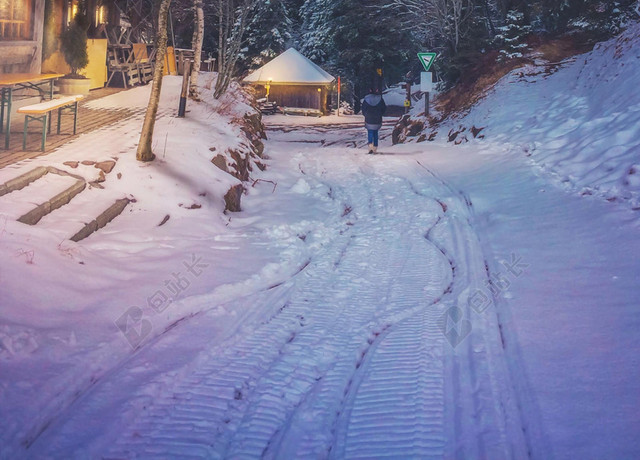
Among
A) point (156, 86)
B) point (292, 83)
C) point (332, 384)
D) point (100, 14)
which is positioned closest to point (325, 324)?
point (332, 384)

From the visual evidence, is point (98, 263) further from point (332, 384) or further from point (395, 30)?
point (395, 30)

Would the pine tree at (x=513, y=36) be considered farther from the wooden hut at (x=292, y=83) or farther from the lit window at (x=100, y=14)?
the wooden hut at (x=292, y=83)

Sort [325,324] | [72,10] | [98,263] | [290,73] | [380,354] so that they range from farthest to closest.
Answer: [290,73] < [72,10] < [98,263] < [325,324] < [380,354]

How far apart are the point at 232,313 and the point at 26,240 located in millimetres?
2451

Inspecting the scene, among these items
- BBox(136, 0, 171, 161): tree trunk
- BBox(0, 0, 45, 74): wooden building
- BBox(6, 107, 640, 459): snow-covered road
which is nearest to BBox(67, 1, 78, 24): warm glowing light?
BBox(0, 0, 45, 74): wooden building

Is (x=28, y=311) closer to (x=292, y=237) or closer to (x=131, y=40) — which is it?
(x=292, y=237)

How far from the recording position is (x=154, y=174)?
32.9 ft

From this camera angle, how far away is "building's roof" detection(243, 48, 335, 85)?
137 ft

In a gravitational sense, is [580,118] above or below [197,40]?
below

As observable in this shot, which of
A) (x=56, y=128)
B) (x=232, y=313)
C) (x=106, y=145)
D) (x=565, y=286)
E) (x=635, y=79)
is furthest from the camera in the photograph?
(x=56, y=128)

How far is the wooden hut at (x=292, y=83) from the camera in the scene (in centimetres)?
4184

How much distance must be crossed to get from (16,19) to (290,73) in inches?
1002

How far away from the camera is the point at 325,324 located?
215 inches

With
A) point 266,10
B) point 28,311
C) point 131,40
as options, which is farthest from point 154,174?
point 266,10
